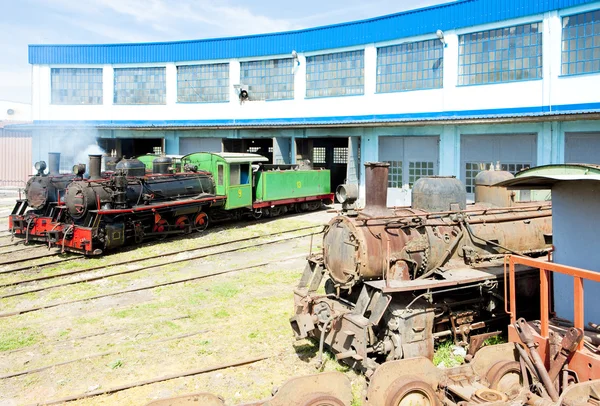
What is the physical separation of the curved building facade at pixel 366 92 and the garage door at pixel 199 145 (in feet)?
0.27

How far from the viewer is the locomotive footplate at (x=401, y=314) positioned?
7.06 m

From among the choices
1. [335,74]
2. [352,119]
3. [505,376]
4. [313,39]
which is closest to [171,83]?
[313,39]

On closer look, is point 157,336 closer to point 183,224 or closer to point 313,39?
point 183,224

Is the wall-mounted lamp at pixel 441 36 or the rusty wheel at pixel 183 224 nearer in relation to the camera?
the rusty wheel at pixel 183 224

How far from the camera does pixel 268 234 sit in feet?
60.4

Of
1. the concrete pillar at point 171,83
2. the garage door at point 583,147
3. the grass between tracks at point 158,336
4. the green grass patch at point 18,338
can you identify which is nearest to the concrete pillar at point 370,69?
the garage door at point 583,147

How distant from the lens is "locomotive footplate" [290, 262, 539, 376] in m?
7.06

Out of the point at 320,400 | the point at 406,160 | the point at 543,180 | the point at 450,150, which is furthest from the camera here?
the point at 406,160

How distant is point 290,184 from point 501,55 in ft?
34.1

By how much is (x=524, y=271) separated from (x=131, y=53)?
2877 cm

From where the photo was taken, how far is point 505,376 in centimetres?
622

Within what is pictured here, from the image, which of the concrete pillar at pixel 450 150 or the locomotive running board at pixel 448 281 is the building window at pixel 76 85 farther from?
the locomotive running board at pixel 448 281

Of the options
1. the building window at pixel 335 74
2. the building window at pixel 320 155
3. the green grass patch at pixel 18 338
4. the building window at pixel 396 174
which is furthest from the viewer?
the building window at pixel 320 155

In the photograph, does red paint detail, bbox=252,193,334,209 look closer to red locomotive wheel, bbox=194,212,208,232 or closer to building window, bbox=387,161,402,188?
red locomotive wheel, bbox=194,212,208,232
